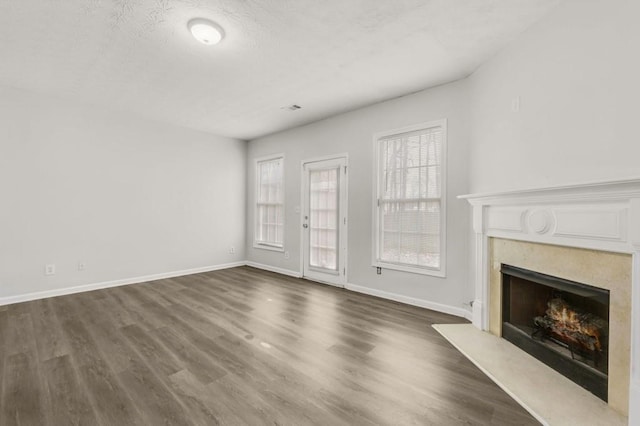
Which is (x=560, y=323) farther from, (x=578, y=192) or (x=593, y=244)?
(x=578, y=192)

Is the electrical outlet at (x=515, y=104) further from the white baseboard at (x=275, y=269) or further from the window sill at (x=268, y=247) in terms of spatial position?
the window sill at (x=268, y=247)

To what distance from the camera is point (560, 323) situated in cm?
221

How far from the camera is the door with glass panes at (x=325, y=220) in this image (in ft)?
14.7

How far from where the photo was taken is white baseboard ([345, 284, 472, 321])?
3.23 meters

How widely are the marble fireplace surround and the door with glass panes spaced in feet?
7.38

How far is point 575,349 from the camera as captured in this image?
2.06 m

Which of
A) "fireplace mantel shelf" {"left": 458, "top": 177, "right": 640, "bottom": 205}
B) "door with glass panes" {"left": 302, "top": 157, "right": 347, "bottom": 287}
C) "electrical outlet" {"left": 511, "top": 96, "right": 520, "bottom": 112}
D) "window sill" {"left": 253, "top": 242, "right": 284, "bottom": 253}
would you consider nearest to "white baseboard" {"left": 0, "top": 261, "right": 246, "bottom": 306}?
"window sill" {"left": 253, "top": 242, "right": 284, "bottom": 253}

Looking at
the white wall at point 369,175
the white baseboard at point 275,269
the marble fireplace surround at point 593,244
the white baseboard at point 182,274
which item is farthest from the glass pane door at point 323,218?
the marble fireplace surround at point 593,244

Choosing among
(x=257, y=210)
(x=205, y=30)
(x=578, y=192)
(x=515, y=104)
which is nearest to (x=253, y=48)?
(x=205, y=30)

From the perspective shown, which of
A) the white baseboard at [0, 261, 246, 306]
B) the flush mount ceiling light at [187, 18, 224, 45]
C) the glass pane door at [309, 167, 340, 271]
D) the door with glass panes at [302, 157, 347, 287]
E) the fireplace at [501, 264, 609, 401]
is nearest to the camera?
the fireplace at [501, 264, 609, 401]

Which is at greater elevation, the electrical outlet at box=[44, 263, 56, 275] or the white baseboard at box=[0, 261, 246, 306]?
the electrical outlet at box=[44, 263, 56, 275]

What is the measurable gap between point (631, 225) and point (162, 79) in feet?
14.7

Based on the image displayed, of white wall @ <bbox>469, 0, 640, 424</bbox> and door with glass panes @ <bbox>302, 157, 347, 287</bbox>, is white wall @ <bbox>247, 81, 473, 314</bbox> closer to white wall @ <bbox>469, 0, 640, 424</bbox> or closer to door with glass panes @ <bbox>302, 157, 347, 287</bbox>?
door with glass panes @ <bbox>302, 157, 347, 287</bbox>

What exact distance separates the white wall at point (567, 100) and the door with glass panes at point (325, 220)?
2176 mm
